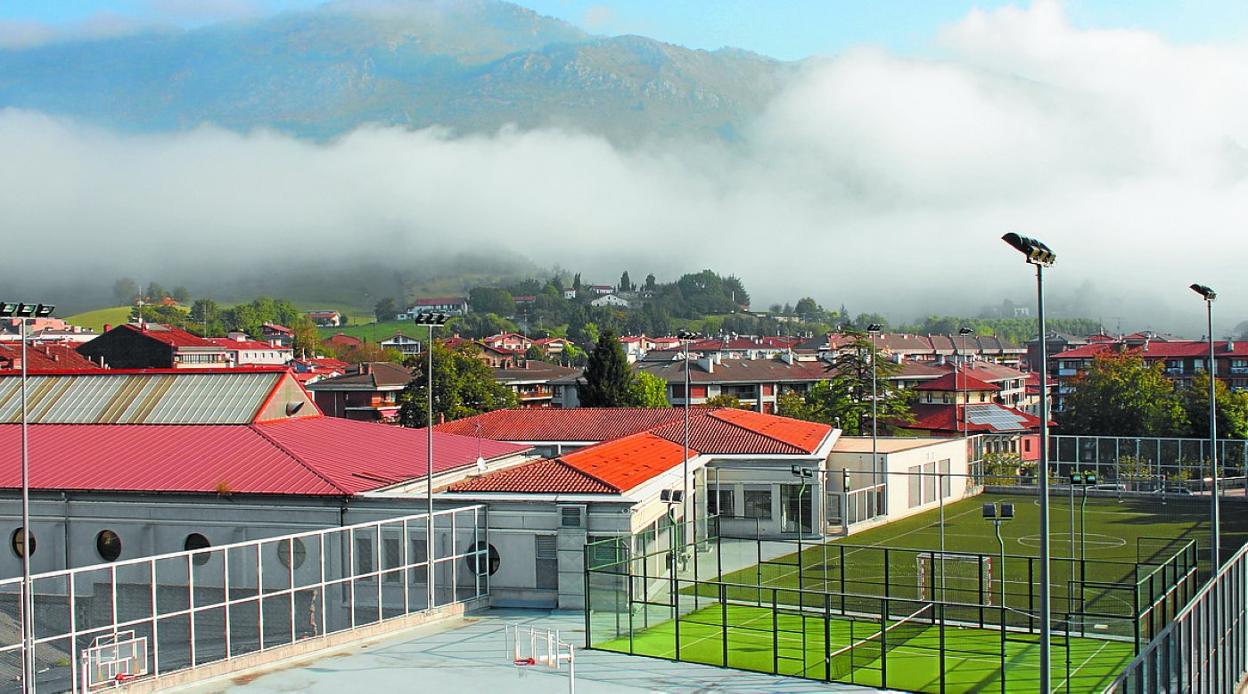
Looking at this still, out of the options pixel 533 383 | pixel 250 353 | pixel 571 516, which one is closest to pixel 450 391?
pixel 571 516

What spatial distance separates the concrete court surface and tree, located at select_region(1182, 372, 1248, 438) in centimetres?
7291

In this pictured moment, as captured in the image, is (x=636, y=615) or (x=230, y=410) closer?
(x=636, y=615)

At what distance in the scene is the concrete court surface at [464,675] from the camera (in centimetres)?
2398

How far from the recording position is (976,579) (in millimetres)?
35812

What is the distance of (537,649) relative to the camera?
27219 millimetres

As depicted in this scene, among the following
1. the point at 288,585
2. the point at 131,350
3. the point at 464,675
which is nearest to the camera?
the point at 464,675

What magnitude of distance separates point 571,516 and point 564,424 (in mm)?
26581

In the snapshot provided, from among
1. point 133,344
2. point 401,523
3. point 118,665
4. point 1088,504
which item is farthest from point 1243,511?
point 133,344

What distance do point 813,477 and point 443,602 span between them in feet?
64.7

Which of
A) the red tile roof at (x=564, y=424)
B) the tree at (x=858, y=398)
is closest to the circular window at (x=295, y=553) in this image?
the red tile roof at (x=564, y=424)

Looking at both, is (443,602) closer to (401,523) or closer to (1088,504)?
(401,523)

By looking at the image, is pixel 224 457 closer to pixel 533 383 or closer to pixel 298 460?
pixel 298 460

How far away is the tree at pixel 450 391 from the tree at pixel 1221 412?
50228mm

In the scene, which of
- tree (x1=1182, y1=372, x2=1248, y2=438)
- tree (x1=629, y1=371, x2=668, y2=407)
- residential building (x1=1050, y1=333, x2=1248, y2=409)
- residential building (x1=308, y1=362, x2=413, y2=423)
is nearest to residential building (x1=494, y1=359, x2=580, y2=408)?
residential building (x1=308, y1=362, x2=413, y2=423)
